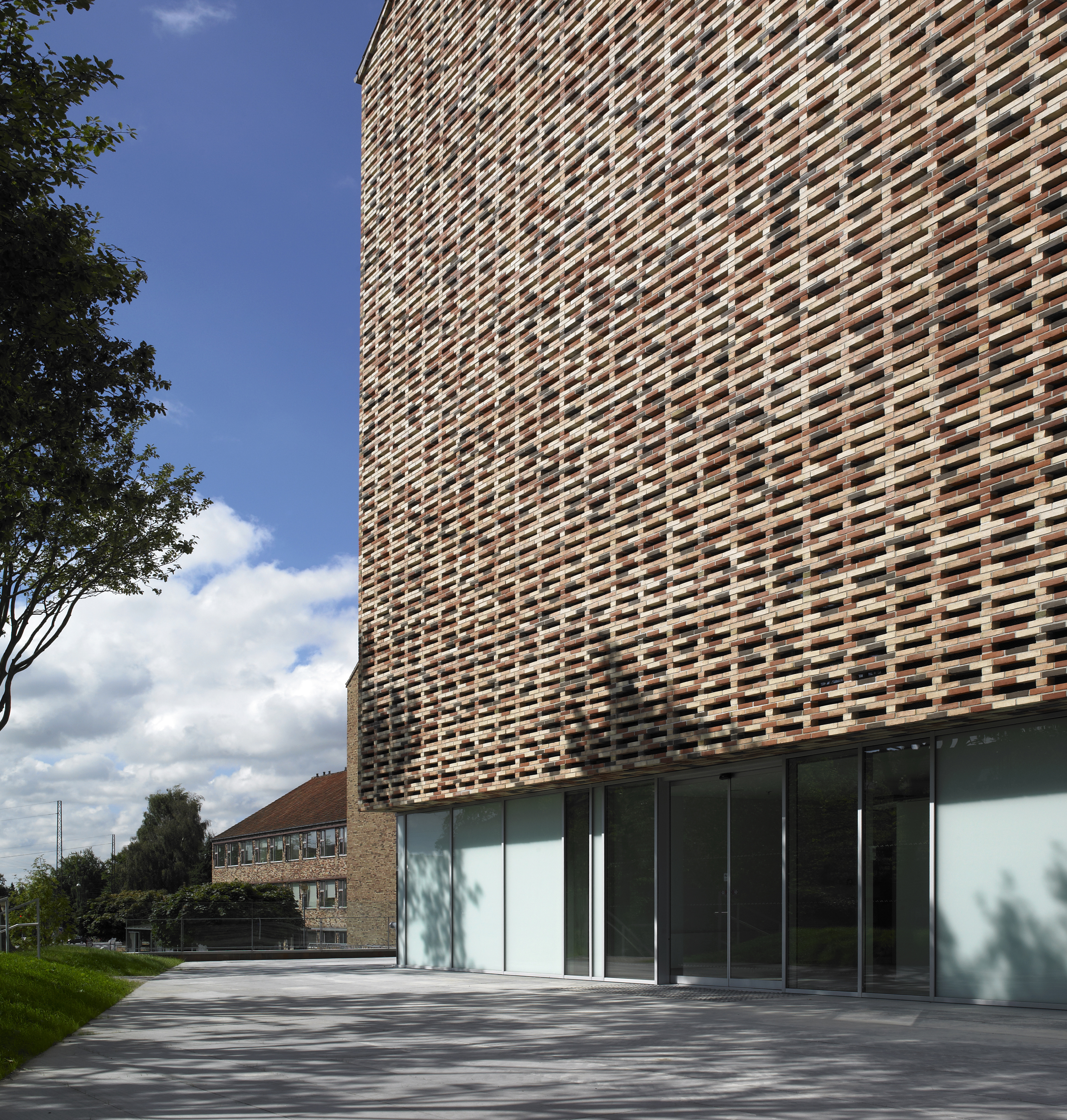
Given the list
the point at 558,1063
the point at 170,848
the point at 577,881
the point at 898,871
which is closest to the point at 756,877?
the point at 898,871

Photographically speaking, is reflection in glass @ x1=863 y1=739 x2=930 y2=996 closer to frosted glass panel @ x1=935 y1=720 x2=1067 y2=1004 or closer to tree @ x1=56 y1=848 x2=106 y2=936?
frosted glass panel @ x1=935 y1=720 x2=1067 y2=1004

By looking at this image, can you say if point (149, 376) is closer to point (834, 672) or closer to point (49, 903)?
point (834, 672)

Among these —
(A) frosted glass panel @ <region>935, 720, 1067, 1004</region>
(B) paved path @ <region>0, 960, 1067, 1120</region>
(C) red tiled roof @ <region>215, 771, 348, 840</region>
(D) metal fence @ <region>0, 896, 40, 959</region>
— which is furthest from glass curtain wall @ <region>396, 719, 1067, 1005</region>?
(C) red tiled roof @ <region>215, 771, 348, 840</region>

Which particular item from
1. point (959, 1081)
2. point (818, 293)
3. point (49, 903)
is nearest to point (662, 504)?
point (818, 293)

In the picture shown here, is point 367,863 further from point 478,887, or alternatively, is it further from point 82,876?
point 82,876

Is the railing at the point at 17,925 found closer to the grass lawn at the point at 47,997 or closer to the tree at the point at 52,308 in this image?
the grass lawn at the point at 47,997

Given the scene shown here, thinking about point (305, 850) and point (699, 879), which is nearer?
point (699, 879)

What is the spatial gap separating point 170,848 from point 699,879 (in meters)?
74.6

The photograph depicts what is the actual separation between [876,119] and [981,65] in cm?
137

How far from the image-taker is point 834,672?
13172mm

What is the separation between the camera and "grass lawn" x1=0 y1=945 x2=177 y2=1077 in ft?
32.2

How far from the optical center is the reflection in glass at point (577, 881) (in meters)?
18.4

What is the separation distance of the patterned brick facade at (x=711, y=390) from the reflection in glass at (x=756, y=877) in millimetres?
949

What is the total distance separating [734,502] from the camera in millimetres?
14945
